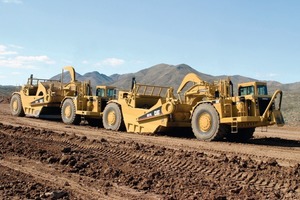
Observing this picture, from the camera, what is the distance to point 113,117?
50.9ft

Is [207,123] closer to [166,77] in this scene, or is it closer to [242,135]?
[242,135]

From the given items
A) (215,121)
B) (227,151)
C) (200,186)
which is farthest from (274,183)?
(215,121)

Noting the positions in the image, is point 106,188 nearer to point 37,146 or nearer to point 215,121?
point 37,146

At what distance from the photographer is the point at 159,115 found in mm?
13391

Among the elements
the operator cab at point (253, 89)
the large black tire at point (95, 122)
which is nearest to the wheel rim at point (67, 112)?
the large black tire at point (95, 122)

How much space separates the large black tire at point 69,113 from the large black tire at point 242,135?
25.0ft

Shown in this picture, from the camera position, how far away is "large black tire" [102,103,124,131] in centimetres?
1523

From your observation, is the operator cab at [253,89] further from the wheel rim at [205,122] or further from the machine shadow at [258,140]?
the machine shadow at [258,140]

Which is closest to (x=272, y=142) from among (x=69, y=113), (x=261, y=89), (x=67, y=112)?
(x=261, y=89)

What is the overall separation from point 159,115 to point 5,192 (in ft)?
27.2

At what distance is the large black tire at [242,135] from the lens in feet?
42.0

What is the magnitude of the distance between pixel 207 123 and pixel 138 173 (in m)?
5.73

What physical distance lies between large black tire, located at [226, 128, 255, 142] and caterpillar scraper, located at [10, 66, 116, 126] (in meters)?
6.17

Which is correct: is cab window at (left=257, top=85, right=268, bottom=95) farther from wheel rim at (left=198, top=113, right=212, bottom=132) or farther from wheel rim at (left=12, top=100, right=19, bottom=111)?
wheel rim at (left=12, top=100, right=19, bottom=111)
